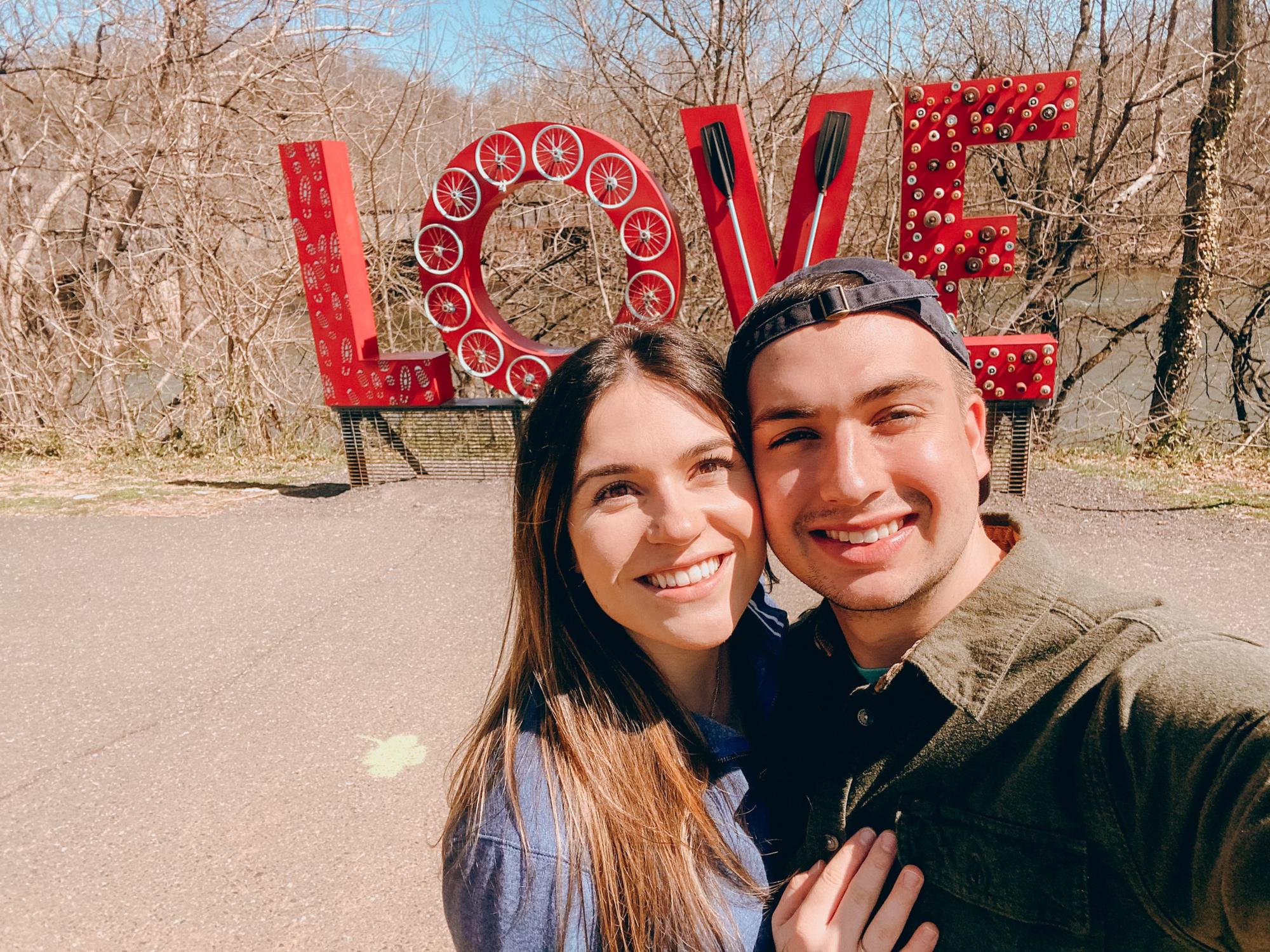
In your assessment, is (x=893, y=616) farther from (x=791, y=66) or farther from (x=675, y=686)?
(x=791, y=66)

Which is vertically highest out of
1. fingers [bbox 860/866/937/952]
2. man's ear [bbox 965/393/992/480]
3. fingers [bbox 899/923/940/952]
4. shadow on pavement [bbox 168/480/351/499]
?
man's ear [bbox 965/393/992/480]

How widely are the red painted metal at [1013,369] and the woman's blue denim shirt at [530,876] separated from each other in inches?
211

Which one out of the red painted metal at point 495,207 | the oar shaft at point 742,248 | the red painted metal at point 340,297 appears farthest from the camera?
the red painted metal at point 340,297

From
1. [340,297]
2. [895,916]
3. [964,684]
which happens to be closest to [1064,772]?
[964,684]

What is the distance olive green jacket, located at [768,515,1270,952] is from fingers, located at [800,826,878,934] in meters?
0.03

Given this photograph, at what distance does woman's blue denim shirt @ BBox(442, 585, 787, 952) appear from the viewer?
1.34 meters

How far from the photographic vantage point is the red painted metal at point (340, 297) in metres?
7.20

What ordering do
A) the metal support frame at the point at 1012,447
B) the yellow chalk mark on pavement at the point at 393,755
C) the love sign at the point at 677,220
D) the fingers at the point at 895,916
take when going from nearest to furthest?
the fingers at the point at 895,916
the yellow chalk mark on pavement at the point at 393,755
the love sign at the point at 677,220
the metal support frame at the point at 1012,447

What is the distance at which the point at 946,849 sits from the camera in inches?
48.4

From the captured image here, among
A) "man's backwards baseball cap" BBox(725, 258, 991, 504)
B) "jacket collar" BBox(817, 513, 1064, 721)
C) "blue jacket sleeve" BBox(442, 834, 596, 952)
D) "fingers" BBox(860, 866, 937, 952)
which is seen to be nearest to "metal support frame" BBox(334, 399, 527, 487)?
"man's backwards baseball cap" BBox(725, 258, 991, 504)

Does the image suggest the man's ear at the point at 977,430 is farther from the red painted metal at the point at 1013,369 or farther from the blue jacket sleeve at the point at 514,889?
the red painted metal at the point at 1013,369

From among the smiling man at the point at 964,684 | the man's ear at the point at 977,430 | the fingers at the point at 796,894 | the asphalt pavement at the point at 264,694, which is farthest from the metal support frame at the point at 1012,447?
the fingers at the point at 796,894

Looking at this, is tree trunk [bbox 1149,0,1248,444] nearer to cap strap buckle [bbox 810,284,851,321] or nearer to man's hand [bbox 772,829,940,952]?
cap strap buckle [bbox 810,284,851,321]

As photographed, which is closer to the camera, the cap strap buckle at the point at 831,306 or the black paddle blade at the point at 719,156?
the cap strap buckle at the point at 831,306
